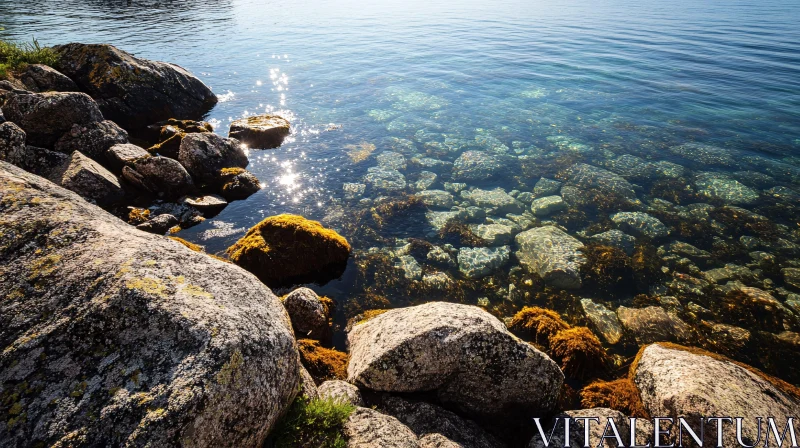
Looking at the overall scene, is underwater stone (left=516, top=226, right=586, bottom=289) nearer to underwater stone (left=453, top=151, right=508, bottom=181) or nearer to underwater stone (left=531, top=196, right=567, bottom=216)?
underwater stone (left=531, top=196, right=567, bottom=216)

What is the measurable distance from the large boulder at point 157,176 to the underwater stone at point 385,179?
7.27 m

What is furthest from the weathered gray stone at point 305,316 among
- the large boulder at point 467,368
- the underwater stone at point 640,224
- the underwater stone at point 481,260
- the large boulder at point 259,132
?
the large boulder at point 259,132

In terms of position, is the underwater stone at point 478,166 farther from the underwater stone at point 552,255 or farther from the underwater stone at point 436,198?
the underwater stone at point 552,255

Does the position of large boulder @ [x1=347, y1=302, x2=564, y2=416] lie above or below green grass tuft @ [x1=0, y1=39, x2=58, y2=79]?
below

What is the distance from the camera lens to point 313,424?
4.52 meters

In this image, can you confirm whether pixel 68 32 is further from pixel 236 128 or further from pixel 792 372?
pixel 792 372

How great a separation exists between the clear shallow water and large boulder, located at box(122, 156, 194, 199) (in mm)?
2189

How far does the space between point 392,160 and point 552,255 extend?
9.09 m

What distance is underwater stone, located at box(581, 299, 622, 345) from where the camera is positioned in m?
8.72

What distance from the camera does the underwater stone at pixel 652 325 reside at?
859 cm

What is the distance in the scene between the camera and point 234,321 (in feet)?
13.3

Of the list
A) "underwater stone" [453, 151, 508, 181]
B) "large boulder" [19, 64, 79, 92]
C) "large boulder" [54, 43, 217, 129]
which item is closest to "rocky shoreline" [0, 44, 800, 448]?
"large boulder" [19, 64, 79, 92]

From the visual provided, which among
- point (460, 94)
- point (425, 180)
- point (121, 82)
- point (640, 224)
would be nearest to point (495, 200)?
point (425, 180)

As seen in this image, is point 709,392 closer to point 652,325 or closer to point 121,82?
point 652,325
